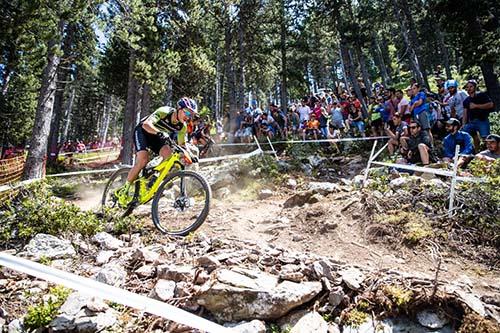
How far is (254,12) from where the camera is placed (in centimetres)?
1739

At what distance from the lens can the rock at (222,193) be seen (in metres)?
8.28

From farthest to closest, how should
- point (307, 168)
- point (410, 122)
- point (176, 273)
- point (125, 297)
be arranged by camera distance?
point (307, 168) < point (410, 122) < point (176, 273) < point (125, 297)

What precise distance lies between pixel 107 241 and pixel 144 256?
0.92m

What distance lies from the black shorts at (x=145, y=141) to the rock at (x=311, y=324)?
375 cm

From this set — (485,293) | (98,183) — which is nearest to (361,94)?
(98,183)

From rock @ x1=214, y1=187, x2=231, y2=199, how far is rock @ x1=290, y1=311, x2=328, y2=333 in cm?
533

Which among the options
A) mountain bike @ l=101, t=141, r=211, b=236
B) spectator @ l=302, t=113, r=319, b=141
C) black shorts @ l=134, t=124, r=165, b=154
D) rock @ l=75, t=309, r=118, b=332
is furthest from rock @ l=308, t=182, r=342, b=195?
spectator @ l=302, t=113, r=319, b=141

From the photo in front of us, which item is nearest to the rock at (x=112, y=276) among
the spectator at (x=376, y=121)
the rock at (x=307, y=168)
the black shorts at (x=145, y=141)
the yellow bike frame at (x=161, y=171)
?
the yellow bike frame at (x=161, y=171)

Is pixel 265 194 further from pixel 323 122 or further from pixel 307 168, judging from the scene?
pixel 323 122

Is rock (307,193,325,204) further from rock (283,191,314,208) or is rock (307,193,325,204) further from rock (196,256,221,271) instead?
rock (196,256,221,271)

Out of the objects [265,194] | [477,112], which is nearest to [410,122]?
[477,112]

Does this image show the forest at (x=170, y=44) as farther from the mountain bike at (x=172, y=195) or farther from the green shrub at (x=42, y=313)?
the green shrub at (x=42, y=313)

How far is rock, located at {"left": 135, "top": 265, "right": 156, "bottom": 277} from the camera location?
381 centimetres

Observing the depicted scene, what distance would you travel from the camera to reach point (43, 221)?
496cm
